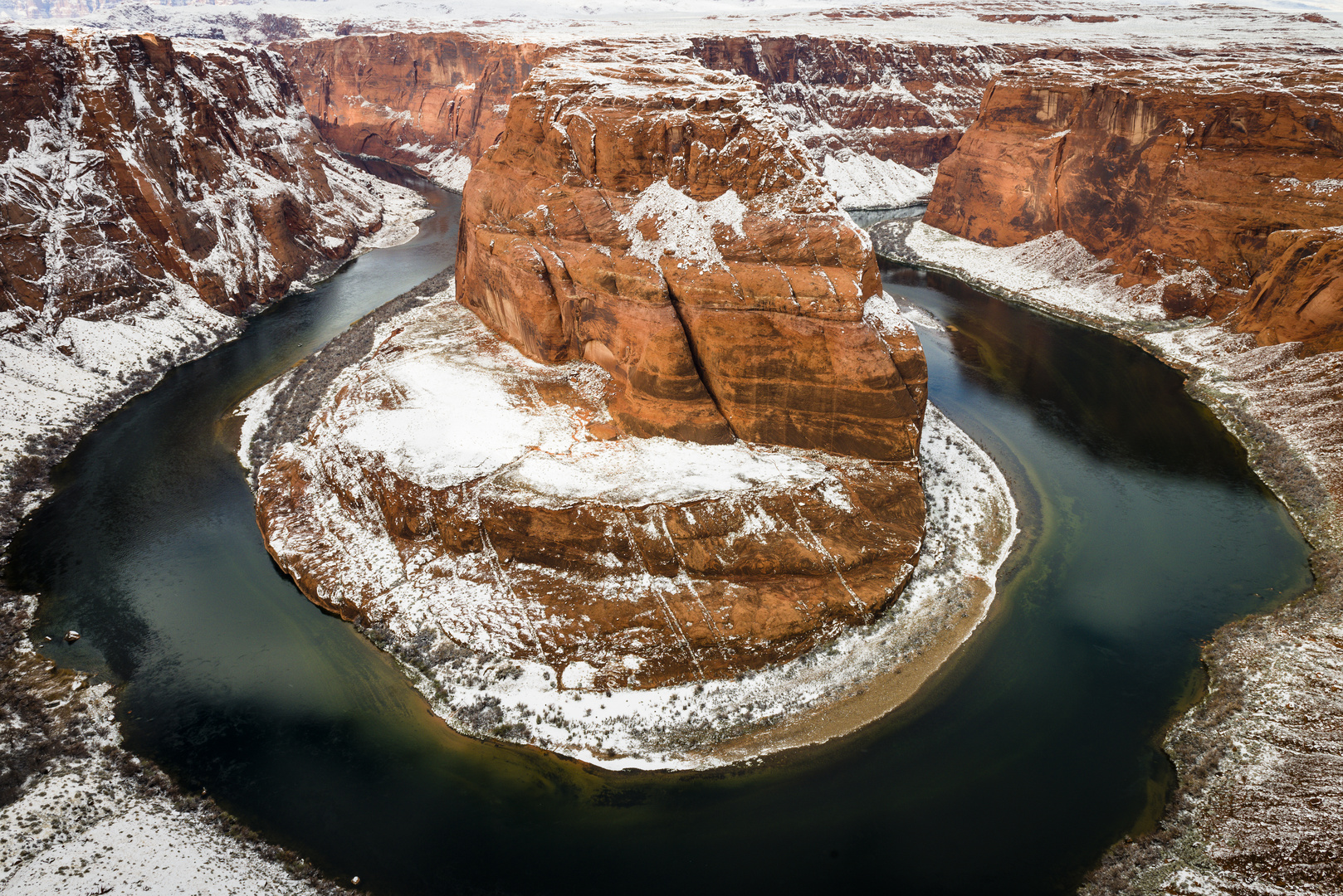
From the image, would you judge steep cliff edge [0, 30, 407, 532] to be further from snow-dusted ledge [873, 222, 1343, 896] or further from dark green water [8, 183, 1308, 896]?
snow-dusted ledge [873, 222, 1343, 896]

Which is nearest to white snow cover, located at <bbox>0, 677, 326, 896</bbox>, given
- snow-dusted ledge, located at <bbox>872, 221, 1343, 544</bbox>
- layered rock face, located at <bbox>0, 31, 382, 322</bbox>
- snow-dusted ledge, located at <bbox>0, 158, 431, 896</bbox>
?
snow-dusted ledge, located at <bbox>0, 158, 431, 896</bbox>

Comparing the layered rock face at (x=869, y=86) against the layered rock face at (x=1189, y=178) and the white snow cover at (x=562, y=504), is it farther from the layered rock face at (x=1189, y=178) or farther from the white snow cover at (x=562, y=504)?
the white snow cover at (x=562, y=504)

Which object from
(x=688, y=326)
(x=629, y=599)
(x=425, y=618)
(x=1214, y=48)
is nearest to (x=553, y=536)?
(x=629, y=599)

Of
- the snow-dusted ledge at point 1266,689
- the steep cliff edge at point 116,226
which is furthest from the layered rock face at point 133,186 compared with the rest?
the snow-dusted ledge at point 1266,689

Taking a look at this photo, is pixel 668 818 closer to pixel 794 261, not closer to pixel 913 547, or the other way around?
pixel 913 547

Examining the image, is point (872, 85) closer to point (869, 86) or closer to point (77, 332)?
point (869, 86)

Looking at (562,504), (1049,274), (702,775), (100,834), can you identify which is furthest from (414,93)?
(702,775)
